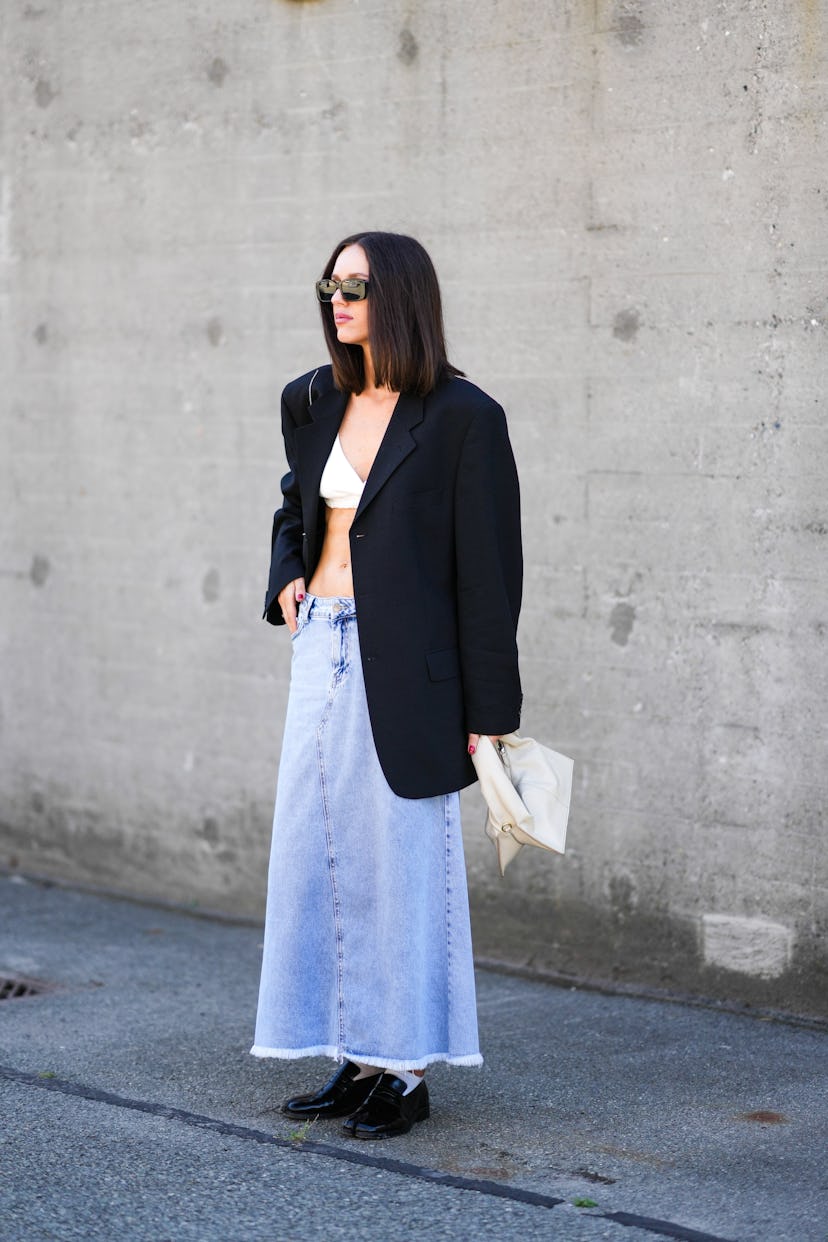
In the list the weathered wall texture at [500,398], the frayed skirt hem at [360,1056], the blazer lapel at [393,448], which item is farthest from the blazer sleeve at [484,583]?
Answer: the weathered wall texture at [500,398]

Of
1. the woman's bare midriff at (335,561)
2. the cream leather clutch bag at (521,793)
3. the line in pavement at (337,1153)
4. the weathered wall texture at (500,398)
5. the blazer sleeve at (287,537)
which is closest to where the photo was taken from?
the line in pavement at (337,1153)

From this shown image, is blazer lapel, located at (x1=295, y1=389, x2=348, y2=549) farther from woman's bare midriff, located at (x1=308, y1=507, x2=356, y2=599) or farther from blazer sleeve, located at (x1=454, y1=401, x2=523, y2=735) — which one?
blazer sleeve, located at (x1=454, y1=401, x2=523, y2=735)

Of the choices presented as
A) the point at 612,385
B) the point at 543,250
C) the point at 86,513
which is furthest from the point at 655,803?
the point at 86,513

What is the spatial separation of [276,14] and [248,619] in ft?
7.47

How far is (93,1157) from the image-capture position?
4145 mm

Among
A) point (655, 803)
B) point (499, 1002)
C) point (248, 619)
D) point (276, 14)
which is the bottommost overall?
point (499, 1002)

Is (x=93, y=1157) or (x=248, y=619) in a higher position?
(x=248, y=619)

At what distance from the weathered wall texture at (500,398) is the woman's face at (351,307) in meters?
1.59

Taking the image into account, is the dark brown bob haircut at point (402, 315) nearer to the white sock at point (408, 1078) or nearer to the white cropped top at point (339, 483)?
the white cropped top at point (339, 483)

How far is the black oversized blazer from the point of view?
4262mm

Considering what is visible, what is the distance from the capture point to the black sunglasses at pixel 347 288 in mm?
4285

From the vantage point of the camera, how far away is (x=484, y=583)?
4273mm

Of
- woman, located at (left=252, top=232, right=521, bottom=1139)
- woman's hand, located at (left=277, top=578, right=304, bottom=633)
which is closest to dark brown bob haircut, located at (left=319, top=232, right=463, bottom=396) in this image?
woman, located at (left=252, top=232, right=521, bottom=1139)

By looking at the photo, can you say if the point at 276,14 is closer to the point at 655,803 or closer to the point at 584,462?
the point at 584,462
